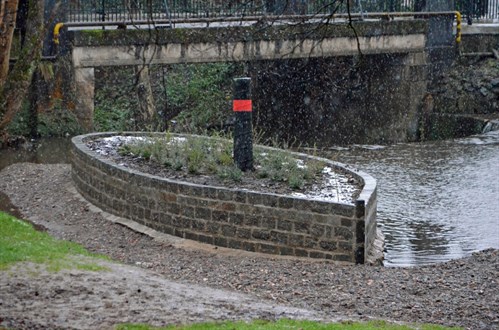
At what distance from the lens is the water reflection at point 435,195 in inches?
547

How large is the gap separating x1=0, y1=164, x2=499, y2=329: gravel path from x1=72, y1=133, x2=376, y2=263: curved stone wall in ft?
0.68

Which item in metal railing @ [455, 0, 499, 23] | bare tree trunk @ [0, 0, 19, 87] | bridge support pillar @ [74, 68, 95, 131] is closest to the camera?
bare tree trunk @ [0, 0, 19, 87]

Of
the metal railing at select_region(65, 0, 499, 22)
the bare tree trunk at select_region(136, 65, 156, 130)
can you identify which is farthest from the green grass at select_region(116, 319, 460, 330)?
the bare tree trunk at select_region(136, 65, 156, 130)

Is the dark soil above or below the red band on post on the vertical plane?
below

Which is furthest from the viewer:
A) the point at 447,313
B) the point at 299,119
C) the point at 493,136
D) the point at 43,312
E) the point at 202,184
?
the point at 299,119

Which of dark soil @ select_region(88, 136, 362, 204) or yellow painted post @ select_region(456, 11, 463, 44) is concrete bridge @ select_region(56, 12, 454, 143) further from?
dark soil @ select_region(88, 136, 362, 204)

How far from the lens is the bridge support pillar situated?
23516 millimetres

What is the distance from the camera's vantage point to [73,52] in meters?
Answer: 23.0

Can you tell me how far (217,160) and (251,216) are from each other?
7.44 feet

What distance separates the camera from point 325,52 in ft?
82.3

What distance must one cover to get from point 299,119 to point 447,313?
18697 mm

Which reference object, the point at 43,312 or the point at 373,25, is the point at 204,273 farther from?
the point at 373,25

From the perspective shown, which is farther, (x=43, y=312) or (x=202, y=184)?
(x=202, y=184)

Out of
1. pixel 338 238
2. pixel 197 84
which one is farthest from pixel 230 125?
pixel 338 238
